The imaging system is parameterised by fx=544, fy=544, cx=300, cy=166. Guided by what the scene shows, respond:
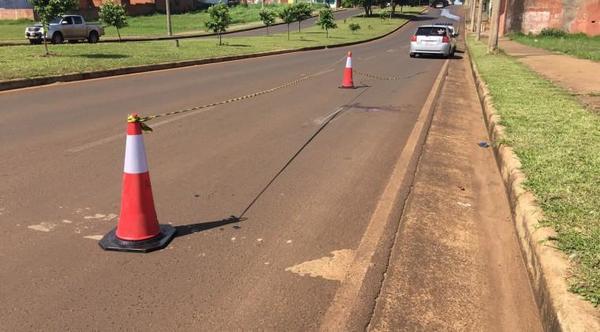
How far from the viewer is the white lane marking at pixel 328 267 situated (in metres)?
3.73

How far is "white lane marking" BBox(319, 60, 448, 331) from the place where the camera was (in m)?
3.22

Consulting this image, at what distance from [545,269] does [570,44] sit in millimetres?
31226

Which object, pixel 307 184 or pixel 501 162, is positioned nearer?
pixel 307 184

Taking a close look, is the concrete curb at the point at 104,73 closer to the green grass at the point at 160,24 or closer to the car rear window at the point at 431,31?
the car rear window at the point at 431,31

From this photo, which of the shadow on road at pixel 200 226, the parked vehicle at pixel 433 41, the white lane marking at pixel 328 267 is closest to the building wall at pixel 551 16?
the parked vehicle at pixel 433 41

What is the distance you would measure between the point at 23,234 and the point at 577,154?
5715mm

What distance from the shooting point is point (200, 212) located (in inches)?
191

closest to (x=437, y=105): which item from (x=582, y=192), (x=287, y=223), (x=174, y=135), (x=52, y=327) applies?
(x=174, y=135)

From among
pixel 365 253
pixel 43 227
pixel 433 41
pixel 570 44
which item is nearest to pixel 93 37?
pixel 433 41

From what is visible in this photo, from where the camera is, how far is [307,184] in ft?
18.9

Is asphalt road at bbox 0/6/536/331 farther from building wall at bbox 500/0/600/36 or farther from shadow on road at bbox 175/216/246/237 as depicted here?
building wall at bbox 500/0/600/36

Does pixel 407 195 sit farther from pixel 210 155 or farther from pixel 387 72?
pixel 387 72

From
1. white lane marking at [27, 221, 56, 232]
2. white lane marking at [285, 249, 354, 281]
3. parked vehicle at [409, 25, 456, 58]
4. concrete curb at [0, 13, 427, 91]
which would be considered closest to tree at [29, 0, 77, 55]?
concrete curb at [0, 13, 427, 91]

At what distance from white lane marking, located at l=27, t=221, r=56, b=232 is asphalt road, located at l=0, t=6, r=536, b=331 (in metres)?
0.02
